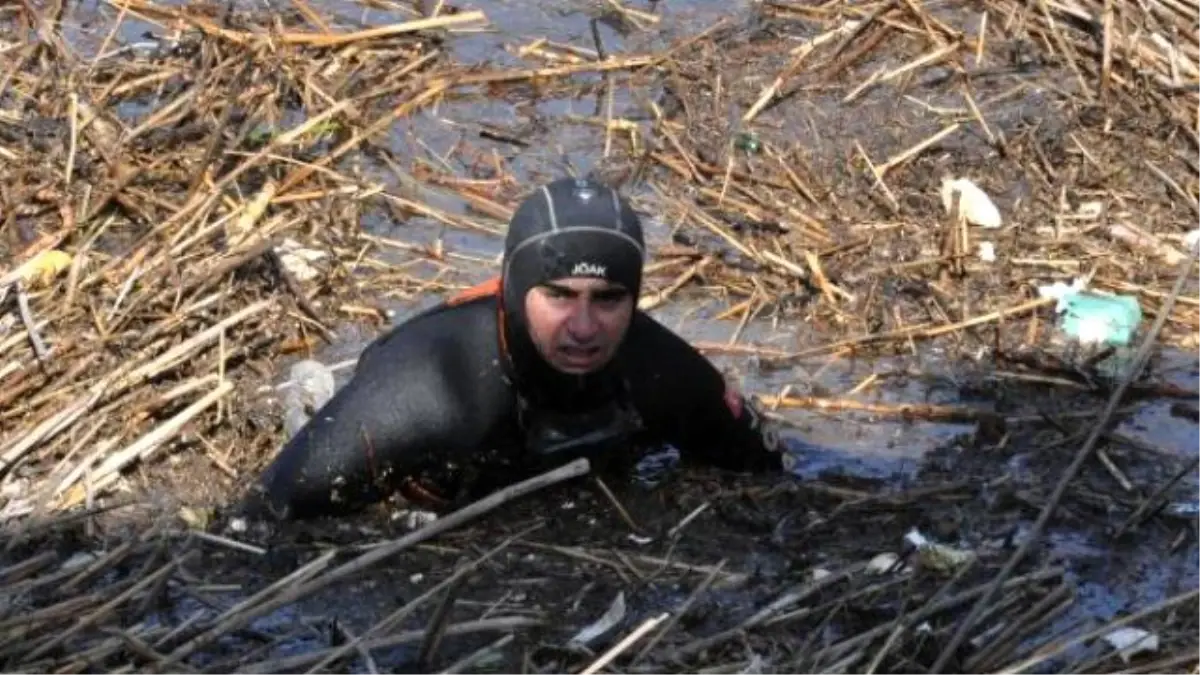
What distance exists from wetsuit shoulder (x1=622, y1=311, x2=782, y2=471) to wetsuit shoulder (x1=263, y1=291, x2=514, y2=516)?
46cm

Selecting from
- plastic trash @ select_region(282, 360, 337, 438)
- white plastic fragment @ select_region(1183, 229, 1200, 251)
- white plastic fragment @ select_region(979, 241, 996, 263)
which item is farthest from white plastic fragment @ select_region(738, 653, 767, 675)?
white plastic fragment @ select_region(1183, 229, 1200, 251)

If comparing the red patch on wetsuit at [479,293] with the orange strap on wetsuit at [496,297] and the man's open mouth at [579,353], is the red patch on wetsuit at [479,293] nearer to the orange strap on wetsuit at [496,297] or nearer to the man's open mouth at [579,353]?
the orange strap on wetsuit at [496,297]

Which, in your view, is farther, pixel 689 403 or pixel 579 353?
pixel 689 403

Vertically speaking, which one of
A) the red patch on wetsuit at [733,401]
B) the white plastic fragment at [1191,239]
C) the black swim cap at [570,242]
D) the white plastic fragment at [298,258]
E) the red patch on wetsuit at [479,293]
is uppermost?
the black swim cap at [570,242]

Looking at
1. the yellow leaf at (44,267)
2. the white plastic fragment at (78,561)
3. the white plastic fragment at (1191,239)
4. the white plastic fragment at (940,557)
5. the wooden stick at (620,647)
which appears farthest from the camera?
the white plastic fragment at (1191,239)

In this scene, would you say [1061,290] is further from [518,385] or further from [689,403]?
[518,385]

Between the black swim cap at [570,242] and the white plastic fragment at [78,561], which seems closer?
the white plastic fragment at [78,561]

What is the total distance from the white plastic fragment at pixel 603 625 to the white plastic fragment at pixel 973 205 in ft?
12.5

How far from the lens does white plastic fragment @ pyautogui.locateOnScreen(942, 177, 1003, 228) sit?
363 inches

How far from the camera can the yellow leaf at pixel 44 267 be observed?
809 cm

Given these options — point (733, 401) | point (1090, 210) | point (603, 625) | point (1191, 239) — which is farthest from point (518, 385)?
point (1191, 239)

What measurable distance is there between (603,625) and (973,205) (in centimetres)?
405

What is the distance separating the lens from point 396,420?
6.85m

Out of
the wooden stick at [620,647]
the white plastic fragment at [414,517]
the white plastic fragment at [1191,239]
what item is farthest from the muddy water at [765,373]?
the white plastic fragment at [1191,239]
